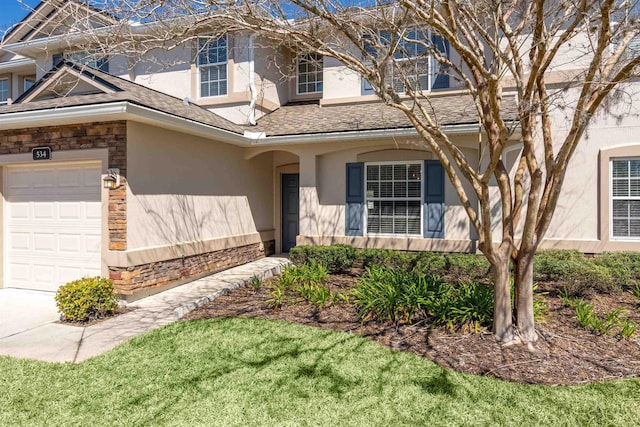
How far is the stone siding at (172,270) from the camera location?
7684 mm

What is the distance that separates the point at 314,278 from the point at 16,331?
4818mm

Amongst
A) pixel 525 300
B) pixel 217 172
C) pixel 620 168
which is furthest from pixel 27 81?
pixel 620 168

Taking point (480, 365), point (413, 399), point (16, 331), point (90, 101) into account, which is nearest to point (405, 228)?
point (480, 365)

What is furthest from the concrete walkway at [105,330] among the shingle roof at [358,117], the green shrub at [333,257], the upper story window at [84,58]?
the shingle roof at [358,117]

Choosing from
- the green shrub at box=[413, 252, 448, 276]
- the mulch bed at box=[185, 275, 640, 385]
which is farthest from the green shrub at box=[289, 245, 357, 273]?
the mulch bed at box=[185, 275, 640, 385]

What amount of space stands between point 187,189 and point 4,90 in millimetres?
14126

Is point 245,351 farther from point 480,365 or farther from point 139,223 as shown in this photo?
point 139,223

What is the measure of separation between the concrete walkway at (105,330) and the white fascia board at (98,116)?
337cm

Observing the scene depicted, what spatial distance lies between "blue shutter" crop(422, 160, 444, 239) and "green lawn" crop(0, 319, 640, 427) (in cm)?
521

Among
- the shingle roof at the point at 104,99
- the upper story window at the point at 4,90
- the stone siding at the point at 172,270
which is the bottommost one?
the stone siding at the point at 172,270

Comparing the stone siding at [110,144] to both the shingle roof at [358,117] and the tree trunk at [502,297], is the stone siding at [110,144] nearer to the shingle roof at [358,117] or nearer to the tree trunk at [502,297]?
the shingle roof at [358,117]

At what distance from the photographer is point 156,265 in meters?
8.40

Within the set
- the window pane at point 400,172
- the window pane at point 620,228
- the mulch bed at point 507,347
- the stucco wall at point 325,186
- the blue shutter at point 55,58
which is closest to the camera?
the mulch bed at point 507,347

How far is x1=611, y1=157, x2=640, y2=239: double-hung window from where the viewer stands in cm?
905
